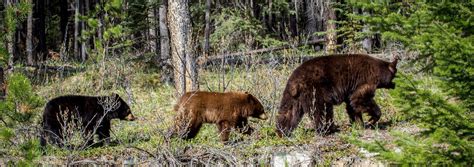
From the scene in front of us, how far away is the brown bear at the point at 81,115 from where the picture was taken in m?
8.98

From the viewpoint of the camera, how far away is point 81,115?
9.45m

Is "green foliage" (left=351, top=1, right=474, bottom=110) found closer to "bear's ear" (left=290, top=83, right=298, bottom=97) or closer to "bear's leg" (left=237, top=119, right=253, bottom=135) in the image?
"bear's ear" (left=290, top=83, right=298, bottom=97)

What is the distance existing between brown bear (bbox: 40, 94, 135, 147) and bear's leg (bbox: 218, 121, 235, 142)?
152 cm

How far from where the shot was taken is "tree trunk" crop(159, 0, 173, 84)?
16.9 meters

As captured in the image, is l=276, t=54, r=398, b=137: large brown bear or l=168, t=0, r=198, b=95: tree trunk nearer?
l=276, t=54, r=398, b=137: large brown bear

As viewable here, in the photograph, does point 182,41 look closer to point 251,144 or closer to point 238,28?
point 251,144

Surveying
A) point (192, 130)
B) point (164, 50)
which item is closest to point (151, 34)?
point (164, 50)

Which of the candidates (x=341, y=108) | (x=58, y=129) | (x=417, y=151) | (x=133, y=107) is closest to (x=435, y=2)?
(x=417, y=151)

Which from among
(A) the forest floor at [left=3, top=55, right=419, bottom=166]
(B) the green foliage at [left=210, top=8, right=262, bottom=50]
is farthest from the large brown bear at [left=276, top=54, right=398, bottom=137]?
(B) the green foliage at [left=210, top=8, right=262, bottom=50]

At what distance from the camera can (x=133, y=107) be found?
13461 millimetres

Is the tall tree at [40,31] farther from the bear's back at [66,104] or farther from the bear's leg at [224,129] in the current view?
the bear's leg at [224,129]

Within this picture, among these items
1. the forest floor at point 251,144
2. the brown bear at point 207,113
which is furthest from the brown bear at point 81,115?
the brown bear at point 207,113

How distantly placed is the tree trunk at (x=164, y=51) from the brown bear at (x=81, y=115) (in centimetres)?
679

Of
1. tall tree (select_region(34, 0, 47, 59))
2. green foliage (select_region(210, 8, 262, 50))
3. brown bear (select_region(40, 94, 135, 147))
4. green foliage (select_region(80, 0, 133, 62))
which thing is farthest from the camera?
tall tree (select_region(34, 0, 47, 59))
